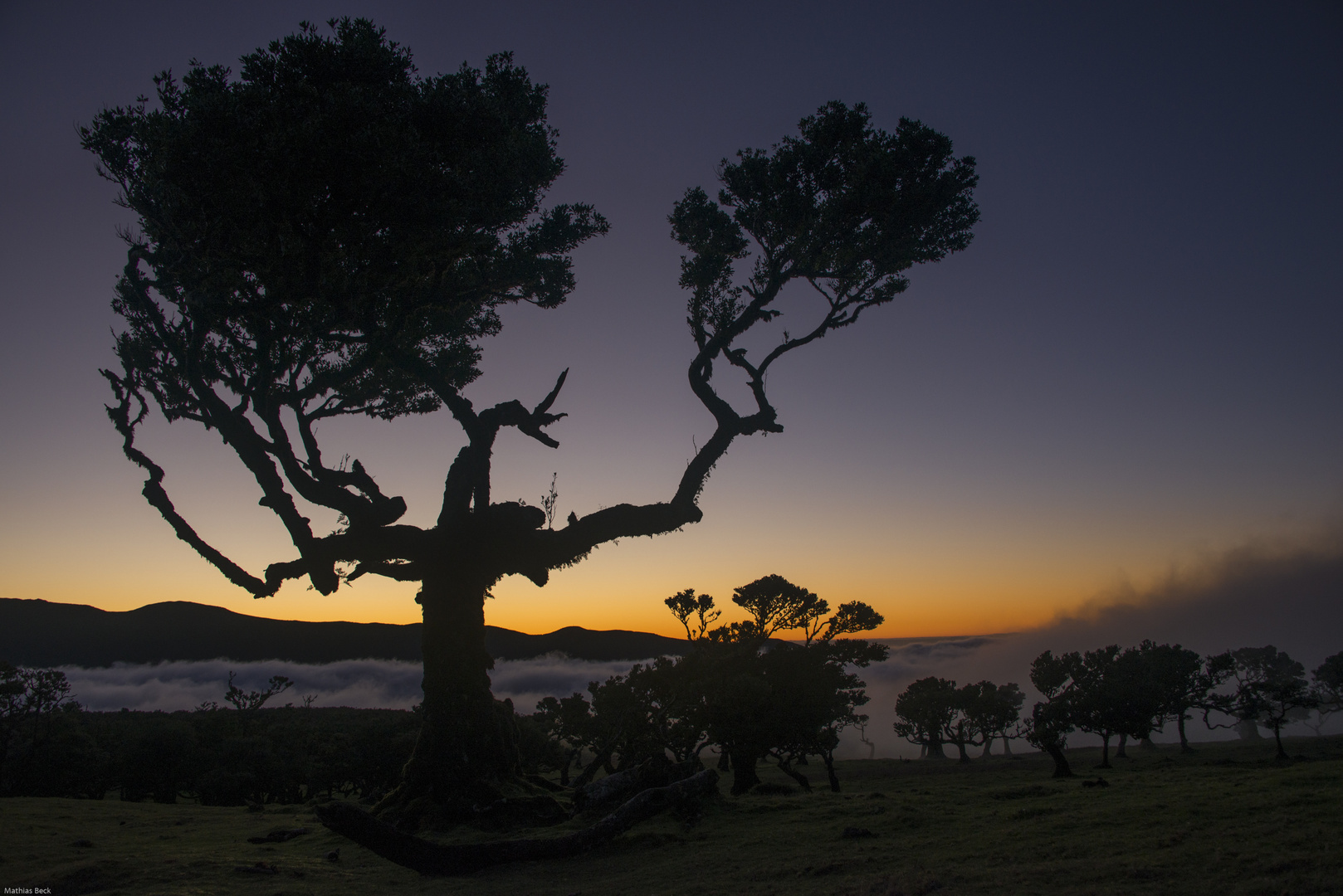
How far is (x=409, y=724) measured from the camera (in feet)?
152

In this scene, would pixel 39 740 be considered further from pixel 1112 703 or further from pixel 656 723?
pixel 1112 703

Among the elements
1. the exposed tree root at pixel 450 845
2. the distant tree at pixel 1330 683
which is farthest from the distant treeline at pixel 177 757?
the distant tree at pixel 1330 683

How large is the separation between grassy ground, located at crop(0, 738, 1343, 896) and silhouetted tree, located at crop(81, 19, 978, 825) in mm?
4718

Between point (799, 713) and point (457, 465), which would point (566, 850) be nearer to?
point (457, 465)

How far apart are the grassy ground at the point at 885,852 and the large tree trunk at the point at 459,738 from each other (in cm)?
205

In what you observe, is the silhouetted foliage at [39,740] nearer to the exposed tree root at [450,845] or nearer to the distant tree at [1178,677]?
the exposed tree root at [450,845]

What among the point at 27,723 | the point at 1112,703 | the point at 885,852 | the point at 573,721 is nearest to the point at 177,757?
the point at 27,723

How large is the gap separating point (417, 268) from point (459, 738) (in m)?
12.7

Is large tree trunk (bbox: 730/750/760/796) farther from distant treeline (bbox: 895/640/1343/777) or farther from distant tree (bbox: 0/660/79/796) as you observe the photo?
distant tree (bbox: 0/660/79/796)

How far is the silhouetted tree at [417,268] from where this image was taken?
15.0 meters

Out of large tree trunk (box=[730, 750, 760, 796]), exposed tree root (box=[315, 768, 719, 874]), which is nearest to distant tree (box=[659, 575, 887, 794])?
large tree trunk (box=[730, 750, 760, 796])

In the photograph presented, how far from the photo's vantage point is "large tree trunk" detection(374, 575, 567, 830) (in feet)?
55.3

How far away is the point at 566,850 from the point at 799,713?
21287mm

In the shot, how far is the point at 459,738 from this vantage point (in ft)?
59.1
